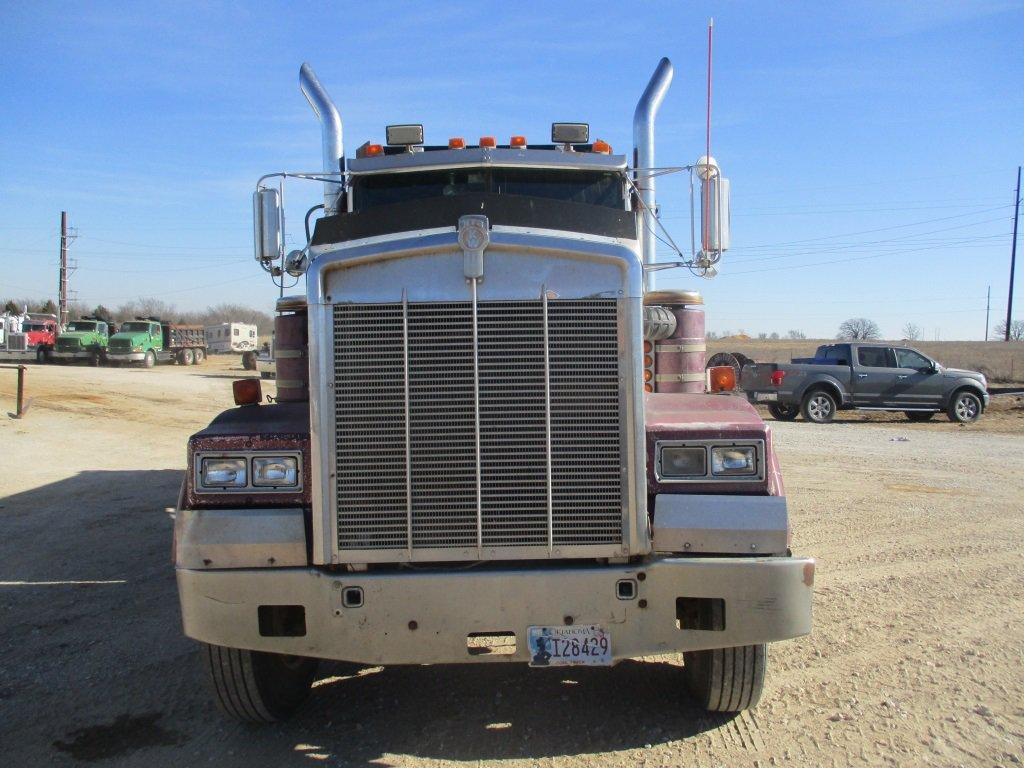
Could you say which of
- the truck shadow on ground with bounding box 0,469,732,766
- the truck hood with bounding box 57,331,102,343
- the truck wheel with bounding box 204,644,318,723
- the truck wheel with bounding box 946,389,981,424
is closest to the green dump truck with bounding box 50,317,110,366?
the truck hood with bounding box 57,331,102,343

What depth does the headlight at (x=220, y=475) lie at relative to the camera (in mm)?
3580

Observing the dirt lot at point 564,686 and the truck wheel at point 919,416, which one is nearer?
the dirt lot at point 564,686

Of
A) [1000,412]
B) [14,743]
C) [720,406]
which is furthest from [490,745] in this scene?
[1000,412]

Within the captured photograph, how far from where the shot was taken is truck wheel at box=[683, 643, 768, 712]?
374 cm

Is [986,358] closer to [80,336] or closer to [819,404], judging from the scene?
[819,404]

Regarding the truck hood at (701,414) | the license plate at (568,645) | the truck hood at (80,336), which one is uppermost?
the truck hood at (80,336)

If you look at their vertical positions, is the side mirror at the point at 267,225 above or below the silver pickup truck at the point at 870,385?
above

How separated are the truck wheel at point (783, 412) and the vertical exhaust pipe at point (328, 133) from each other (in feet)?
51.5

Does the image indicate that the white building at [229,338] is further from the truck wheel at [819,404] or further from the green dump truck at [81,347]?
the truck wheel at [819,404]

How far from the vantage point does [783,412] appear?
20031 millimetres

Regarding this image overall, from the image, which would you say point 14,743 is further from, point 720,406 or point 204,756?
point 720,406

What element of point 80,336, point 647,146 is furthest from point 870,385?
point 80,336

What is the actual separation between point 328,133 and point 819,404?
1578 centimetres

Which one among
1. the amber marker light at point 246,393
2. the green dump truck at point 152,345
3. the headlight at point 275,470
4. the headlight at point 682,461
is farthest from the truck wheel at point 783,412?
the green dump truck at point 152,345
